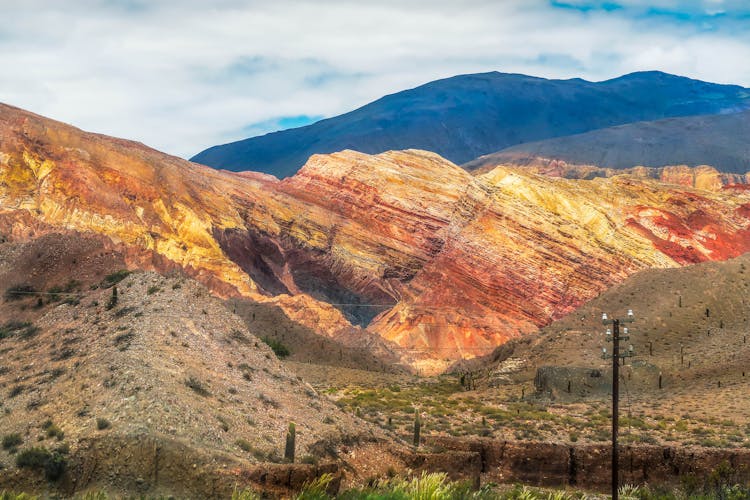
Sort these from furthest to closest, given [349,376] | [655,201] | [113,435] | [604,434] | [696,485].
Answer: [655,201] → [349,376] → [604,434] → [696,485] → [113,435]

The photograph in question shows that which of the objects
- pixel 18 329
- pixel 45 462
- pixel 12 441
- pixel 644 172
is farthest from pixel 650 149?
pixel 45 462

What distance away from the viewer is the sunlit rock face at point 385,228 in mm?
79062

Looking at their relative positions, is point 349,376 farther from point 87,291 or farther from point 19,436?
point 19,436

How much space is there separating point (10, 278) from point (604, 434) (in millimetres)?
24989

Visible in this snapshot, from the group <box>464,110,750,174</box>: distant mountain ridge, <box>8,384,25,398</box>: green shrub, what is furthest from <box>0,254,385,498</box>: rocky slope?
<box>464,110,750,174</box>: distant mountain ridge

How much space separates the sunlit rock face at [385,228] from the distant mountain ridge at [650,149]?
→ 70.4 meters

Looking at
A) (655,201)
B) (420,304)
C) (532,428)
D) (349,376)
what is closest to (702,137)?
(655,201)

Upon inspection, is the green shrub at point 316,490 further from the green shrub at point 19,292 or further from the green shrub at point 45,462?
the green shrub at point 19,292

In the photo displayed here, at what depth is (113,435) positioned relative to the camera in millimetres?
21281

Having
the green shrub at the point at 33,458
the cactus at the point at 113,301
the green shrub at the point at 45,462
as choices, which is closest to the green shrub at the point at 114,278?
the cactus at the point at 113,301

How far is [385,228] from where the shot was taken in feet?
323

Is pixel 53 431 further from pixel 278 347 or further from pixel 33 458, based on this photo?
pixel 278 347

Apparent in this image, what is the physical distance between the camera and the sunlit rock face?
7906 cm

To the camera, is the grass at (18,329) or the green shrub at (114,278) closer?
the grass at (18,329)
